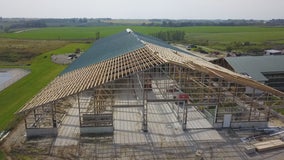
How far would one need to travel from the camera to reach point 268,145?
17562mm

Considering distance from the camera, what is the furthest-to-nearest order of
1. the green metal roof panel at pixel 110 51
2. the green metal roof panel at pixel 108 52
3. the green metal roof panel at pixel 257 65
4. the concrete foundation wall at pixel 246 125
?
the green metal roof panel at pixel 257 65 → the green metal roof panel at pixel 110 51 → the green metal roof panel at pixel 108 52 → the concrete foundation wall at pixel 246 125

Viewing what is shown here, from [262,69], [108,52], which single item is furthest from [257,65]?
A: [108,52]

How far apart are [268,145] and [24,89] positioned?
1047 inches

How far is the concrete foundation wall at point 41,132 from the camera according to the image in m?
18.6

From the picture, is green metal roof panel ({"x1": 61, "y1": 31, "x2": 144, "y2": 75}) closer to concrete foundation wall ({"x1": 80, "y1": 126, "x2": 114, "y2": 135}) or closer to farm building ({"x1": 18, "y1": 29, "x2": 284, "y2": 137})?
farm building ({"x1": 18, "y1": 29, "x2": 284, "y2": 137})

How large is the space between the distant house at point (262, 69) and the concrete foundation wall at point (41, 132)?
22.1m

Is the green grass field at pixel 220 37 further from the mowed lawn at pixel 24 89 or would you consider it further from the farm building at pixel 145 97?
the farm building at pixel 145 97

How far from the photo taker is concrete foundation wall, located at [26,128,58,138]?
18641mm

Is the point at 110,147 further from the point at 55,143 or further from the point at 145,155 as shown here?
the point at 55,143

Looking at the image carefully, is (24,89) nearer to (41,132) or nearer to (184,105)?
(41,132)

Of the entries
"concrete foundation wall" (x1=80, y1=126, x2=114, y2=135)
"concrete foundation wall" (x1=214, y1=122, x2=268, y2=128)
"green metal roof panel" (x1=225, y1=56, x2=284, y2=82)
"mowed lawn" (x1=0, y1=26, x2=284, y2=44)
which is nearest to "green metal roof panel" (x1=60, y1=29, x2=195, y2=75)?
"green metal roof panel" (x1=225, y1=56, x2=284, y2=82)

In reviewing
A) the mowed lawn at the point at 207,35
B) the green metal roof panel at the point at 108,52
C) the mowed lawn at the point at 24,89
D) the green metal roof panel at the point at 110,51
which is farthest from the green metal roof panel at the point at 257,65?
the mowed lawn at the point at 207,35

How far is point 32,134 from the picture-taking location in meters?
18.7

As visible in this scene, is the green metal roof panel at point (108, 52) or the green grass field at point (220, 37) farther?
the green grass field at point (220, 37)
